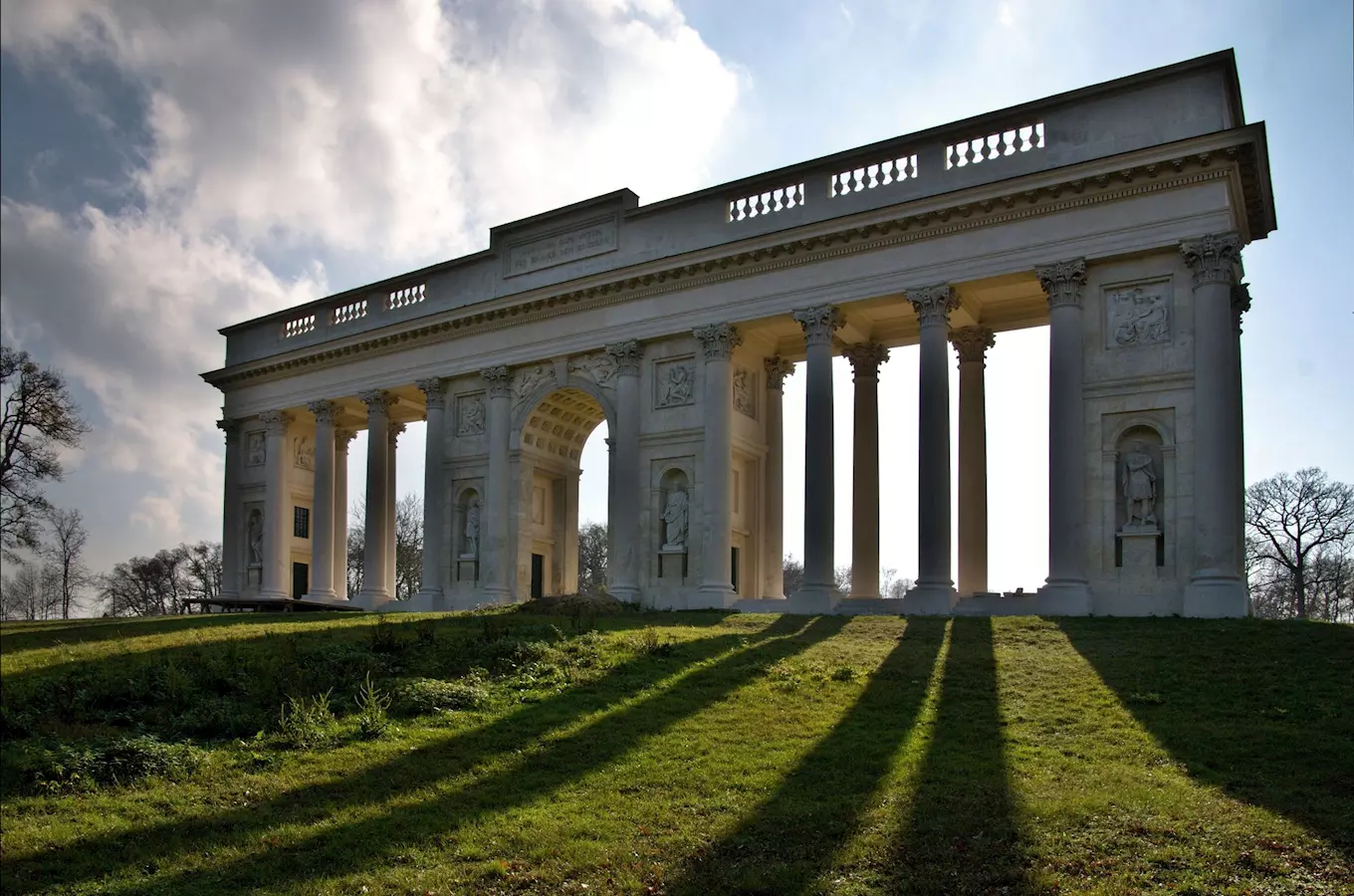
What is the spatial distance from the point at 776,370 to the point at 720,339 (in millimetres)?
4556

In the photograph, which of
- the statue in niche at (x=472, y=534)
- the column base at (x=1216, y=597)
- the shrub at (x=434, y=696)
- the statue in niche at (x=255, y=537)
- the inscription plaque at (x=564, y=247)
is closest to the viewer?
the shrub at (x=434, y=696)

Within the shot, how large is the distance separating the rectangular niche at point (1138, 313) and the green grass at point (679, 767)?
34.7 ft

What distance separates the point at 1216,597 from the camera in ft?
98.7

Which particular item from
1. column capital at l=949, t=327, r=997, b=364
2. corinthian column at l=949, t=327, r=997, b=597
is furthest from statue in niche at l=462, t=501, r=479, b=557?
column capital at l=949, t=327, r=997, b=364

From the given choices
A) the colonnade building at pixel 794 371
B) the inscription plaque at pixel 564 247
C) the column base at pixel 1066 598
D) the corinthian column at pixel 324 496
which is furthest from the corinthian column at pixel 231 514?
the column base at pixel 1066 598

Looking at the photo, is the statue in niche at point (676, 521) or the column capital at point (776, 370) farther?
the column capital at point (776, 370)

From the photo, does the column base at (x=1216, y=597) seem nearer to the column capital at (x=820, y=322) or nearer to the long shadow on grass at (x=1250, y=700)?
the long shadow on grass at (x=1250, y=700)

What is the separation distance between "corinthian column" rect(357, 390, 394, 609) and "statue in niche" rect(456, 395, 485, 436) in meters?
4.54

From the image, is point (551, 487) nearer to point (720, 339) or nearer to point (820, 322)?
point (720, 339)

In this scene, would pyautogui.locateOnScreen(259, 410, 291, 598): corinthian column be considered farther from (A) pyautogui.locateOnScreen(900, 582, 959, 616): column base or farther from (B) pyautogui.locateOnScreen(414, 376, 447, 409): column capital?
(A) pyautogui.locateOnScreen(900, 582, 959, 616): column base

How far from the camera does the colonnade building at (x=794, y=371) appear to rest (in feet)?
106

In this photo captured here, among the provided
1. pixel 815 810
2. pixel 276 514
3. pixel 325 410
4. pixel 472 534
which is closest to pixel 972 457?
pixel 472 534

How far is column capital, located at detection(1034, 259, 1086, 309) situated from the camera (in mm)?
33719

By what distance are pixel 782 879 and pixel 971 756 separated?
18.1 feet
